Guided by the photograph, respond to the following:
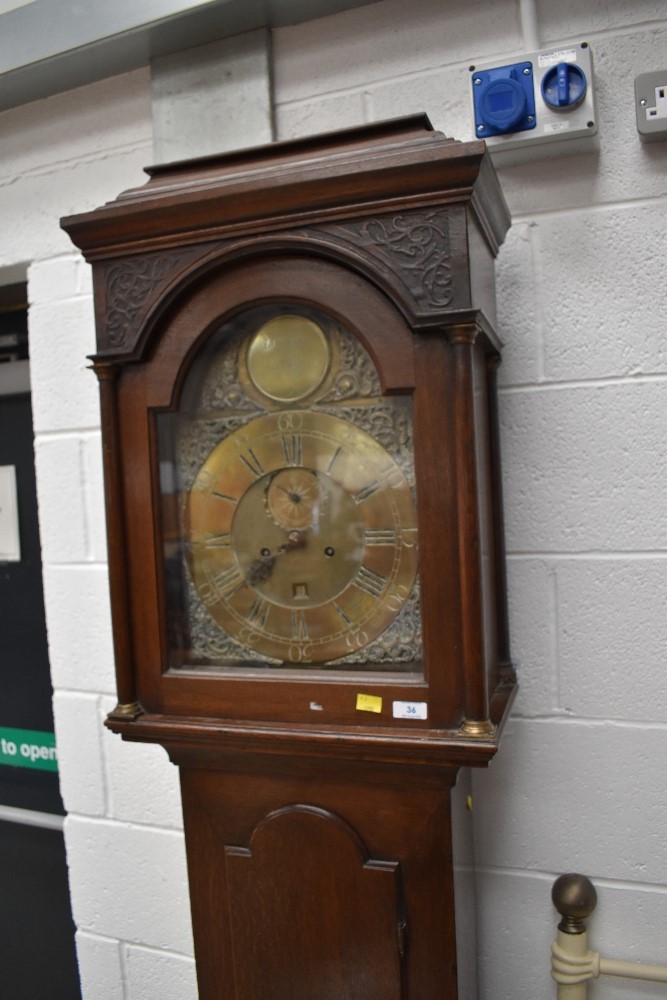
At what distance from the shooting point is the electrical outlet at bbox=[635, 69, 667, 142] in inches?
42.3

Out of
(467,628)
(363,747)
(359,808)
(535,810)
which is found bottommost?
(535,810)

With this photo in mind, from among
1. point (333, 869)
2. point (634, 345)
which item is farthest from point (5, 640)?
point (634, 345)

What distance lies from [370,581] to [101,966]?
3.64ft

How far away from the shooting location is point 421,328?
0.89m

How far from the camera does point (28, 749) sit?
1.82 metres

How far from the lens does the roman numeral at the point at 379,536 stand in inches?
37.6

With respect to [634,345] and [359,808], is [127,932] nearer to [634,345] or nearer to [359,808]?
[359,808]

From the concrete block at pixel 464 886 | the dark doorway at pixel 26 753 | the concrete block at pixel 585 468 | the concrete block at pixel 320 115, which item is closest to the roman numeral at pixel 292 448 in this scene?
the concrete block at pixel 585 468

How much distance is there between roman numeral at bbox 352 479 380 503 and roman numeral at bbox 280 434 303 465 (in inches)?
3.3

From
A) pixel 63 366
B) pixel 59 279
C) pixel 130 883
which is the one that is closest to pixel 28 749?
pixel 130 883

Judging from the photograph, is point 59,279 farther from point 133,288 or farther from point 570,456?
point 570,456

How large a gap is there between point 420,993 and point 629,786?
0.42 m

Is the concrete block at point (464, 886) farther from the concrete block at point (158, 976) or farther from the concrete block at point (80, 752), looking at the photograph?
the concrete block at point (80, 752)

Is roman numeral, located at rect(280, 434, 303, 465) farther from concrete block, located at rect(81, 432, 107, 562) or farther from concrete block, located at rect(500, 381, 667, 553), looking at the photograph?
concrete block, located at rect(81, 432, 107, 562)
